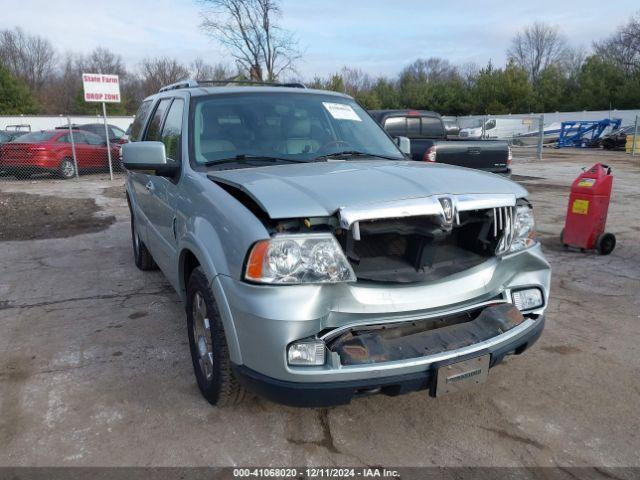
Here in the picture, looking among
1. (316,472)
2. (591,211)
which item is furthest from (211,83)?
(591,211)

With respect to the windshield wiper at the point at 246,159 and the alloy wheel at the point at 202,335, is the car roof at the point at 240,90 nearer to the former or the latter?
the windshield wiper at the point at 246,159

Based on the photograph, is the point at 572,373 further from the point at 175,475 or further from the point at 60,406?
the point at 60,406

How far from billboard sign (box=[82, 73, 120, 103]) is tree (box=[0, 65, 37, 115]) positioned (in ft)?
130

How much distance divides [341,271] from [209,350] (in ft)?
3.47

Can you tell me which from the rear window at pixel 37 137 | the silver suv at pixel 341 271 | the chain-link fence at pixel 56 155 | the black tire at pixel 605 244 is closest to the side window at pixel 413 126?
the black tire at pixel 605 244

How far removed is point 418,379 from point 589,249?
5.02m

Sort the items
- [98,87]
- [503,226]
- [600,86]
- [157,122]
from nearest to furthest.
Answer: [503,226] → [157,122] → [98,87] → [600,86]

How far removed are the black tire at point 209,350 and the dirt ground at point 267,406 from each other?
0.15 m

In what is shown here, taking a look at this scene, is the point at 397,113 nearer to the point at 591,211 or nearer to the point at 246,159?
the point at 591,211

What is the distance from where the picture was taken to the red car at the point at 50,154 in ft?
49.4

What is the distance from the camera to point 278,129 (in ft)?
12.3

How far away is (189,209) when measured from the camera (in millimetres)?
3188

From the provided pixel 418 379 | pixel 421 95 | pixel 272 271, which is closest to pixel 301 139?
pixel 272 271

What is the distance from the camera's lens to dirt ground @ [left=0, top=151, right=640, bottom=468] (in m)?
2.69
